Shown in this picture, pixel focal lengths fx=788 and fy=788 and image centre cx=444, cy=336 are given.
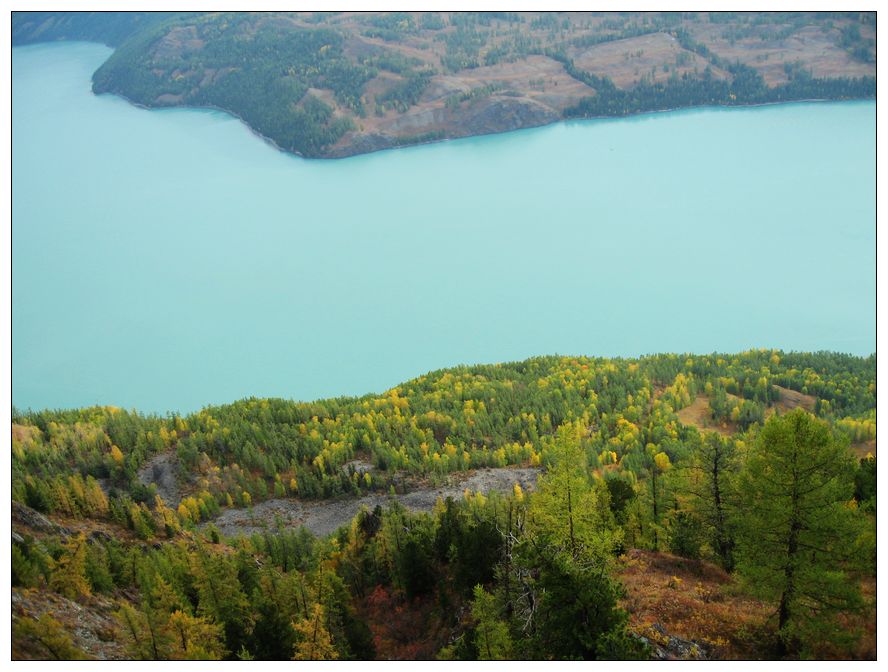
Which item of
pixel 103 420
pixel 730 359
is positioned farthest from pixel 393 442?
pixel 730 359

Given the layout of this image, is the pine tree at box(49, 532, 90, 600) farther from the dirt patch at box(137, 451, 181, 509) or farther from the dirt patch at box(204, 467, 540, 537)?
the dirt patch at box(137, 451, 181, 509)

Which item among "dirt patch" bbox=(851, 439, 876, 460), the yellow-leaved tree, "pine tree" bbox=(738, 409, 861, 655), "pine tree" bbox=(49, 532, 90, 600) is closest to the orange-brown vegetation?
"pine tree" bbox=(738, 409, 861, 655)

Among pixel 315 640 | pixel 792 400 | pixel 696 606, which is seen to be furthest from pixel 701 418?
pixel 315 640

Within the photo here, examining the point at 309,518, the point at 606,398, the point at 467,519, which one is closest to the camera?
the point at 467,519

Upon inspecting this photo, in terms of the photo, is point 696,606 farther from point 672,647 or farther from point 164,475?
point 164,475

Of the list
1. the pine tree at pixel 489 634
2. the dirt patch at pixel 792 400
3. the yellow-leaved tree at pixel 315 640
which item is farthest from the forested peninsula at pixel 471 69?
the pine tree at pixel 489 634
